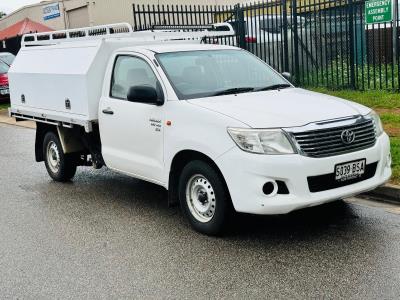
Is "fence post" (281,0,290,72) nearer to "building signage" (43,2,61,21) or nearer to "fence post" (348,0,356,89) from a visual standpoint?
"fence post" (348,0,356,89)

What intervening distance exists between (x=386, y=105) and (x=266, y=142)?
6641 millimetres

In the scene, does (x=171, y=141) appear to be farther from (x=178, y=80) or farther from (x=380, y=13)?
(x=380, y=13)

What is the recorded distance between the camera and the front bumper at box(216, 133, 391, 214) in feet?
16.9

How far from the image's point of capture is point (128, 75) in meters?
7.00

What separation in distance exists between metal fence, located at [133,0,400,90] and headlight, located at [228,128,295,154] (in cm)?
714

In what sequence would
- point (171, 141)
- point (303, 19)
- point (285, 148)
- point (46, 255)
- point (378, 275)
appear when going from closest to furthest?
point (378, 275) < point (285, 148) < point (46, 255) < point (171, 141) < point (303, 19)

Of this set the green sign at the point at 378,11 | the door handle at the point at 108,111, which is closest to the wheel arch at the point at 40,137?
the door handle at the point at 108,111

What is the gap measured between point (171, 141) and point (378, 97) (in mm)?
6804

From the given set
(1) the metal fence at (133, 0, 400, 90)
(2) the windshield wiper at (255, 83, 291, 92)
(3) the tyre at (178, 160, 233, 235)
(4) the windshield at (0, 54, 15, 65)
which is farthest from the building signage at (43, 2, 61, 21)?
(3) the tyre at (178, 160, 233, 235)

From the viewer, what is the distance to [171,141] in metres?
6.06

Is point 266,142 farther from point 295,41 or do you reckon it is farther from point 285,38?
point 285,38

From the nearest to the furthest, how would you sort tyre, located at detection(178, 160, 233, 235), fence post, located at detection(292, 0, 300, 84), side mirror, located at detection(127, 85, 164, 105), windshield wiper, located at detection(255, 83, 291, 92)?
tyre, located at detection(178, 160, 233, 235)
side mirror, located at detection(127, 85, 164, 105)
windshield wiper, located at detection(255, 83, 291, 92)
fence post, located at detection(292, 0, 300, 84)

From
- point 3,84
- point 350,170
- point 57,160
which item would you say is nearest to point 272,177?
point 350,170

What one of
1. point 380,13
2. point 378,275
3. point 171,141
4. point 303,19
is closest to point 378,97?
point 380,13
